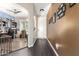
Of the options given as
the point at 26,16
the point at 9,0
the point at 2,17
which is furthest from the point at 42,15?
the point at 9,0

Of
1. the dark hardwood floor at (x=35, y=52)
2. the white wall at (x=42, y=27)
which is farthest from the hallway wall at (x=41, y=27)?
the dark hardwood floor at (x=35, y=52)

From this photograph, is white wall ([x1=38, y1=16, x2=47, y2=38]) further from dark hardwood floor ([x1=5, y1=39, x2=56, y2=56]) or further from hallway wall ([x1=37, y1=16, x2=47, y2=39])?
dark hardwood floor ([x1=5, y1=39, x2=56, y2=56])

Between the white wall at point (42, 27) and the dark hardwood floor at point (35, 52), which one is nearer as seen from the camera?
the dark hardwood floor at point (35, 52)

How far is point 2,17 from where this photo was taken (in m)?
4.19

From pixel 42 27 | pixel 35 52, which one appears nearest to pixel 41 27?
pixel 42 27

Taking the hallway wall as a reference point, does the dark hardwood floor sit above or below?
below

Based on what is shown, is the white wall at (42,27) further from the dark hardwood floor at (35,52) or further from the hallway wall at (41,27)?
the dark hardwood floor at (35,52)

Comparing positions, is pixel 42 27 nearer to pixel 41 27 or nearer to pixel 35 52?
pixel 41 27

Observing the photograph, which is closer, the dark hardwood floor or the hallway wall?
the dark hardwood floor

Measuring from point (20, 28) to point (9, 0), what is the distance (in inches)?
95.2

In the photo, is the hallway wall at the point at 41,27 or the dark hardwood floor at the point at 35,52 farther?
the hallway wall at the point at 41,27

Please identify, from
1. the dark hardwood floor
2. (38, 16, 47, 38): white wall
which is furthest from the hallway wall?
the dark hardwood floor

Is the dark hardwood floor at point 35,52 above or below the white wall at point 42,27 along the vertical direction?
below

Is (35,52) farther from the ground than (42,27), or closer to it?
closer to it
